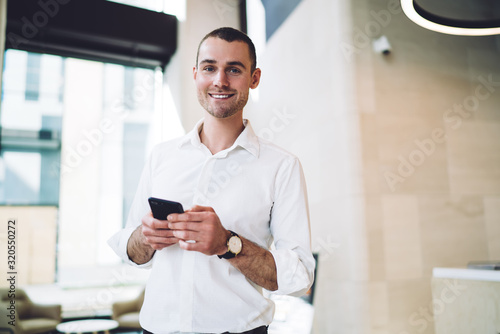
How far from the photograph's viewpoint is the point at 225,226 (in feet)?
4.14

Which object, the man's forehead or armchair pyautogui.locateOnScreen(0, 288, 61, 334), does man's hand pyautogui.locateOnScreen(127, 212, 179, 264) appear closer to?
the man's forehead

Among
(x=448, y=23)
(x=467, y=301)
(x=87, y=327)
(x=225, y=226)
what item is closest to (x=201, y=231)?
(x=225, y=226)

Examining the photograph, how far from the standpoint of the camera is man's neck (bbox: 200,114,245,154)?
4.66 ft

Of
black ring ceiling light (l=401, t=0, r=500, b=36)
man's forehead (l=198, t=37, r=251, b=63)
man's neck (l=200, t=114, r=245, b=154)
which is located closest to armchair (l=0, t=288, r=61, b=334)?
man's neck (l=200, t=114, r=245, b=154)

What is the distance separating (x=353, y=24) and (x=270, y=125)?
1.57m

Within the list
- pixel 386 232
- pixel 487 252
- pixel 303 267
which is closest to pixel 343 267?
pixel 386 232

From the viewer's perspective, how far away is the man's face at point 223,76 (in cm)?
131

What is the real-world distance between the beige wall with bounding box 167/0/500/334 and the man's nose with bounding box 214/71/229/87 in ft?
7.28

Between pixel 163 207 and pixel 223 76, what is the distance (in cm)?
50

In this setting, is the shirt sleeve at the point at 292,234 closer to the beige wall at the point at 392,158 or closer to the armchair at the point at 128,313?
the beige wall at the point at 392,158

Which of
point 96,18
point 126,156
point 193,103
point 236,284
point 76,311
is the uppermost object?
point 96,18

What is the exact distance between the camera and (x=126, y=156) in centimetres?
581

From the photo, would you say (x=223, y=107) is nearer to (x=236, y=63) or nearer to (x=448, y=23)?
(x=236, y=63)

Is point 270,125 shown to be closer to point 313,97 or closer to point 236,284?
point 313,97
